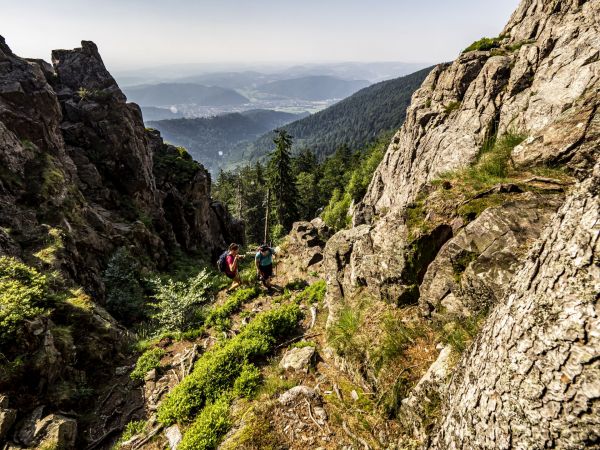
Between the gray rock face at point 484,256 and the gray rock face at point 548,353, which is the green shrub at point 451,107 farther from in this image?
the gray rock face at point 548,353

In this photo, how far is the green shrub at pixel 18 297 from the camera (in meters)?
7.62

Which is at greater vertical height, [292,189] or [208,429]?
[208,429]

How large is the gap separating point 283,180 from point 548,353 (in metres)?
44.3

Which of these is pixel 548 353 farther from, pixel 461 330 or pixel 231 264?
pixel 231 264

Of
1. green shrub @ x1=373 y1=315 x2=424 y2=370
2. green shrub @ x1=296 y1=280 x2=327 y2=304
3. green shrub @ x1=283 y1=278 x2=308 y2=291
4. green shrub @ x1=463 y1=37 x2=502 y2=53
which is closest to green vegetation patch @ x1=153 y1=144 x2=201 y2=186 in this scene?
green shrub @ x1=283 y1=278 x2=308 y2=291

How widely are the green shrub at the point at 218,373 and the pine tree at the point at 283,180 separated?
37080 mm

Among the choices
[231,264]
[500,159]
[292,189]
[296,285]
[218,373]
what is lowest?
[292,189]

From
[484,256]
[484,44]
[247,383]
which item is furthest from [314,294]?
[484,44]

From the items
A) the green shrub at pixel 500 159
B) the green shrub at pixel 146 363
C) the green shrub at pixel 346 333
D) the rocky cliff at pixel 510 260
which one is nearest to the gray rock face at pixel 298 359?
the green shrub at pixel 346 333

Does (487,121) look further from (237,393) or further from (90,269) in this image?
(90,269)

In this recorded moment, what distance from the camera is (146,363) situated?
32.0ft

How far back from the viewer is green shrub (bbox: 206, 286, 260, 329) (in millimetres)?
11888

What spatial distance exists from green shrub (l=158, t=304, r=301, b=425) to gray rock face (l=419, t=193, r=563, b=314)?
456cm

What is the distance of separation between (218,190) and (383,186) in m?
63.6
